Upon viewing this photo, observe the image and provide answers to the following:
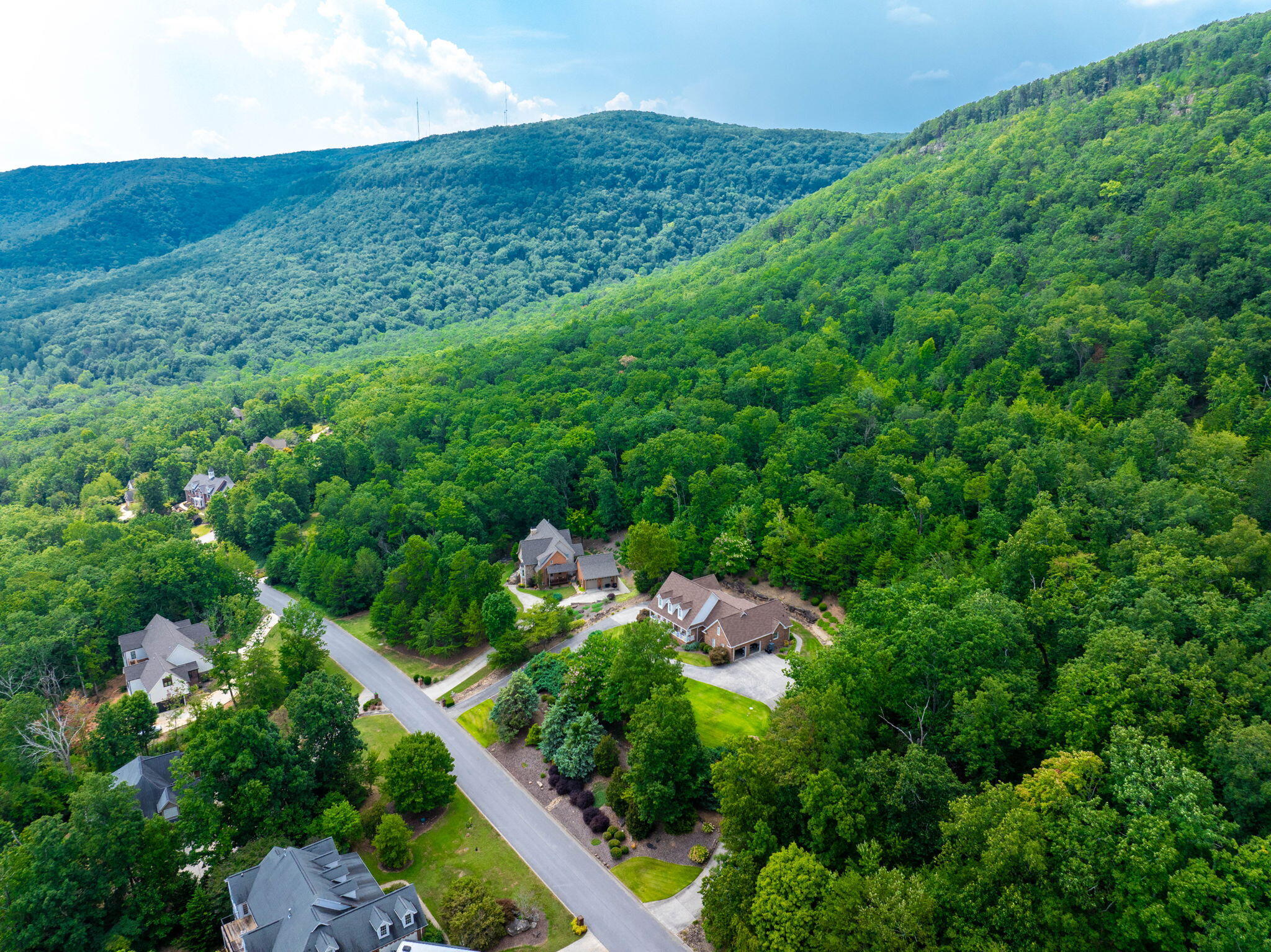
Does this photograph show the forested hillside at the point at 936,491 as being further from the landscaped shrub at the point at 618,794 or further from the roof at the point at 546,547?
the landscaped shrub at the point at 618,794

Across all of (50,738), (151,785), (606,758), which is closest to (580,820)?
(606,758)

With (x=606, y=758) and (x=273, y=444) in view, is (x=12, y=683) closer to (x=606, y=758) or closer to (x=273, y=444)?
(x=606, y=758)

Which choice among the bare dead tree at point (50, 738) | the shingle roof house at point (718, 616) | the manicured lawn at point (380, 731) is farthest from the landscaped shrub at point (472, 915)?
the bare dead tree at point (50, 738)

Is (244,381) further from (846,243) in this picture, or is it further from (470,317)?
(846,243)

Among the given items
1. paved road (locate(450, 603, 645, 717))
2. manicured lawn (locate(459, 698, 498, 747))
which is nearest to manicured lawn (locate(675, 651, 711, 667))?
paved road (locate(450, 603, 645, 717))

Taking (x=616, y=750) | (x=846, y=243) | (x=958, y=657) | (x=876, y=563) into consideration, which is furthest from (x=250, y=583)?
(x=846, y=243)
